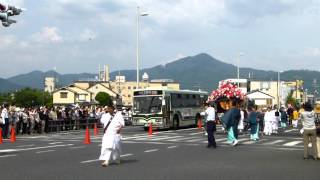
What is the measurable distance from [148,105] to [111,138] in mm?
23235

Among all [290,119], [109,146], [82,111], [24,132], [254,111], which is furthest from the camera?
[290,119]

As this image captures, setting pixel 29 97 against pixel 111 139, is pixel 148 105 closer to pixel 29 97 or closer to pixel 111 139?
pixel 111 139

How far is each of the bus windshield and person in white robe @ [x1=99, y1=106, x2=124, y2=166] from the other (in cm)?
Result: 2229

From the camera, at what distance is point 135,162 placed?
649 inches

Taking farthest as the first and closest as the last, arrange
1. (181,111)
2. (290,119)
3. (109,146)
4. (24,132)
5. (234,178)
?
1. (290,119)
2. (181,111)
3. (24,132)
4. (109,146)
5. (234,178)

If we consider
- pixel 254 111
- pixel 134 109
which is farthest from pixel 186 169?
pixel 134 109

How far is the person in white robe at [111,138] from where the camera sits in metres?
15.6

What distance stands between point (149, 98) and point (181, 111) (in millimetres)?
3737

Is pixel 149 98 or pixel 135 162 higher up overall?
pixel 149 98

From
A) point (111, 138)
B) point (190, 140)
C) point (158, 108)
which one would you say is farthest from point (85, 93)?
point (111, 138)

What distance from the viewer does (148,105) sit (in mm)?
39062

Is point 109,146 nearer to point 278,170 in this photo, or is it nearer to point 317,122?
point 278,170

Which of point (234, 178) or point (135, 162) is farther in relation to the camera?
point (135, 162)

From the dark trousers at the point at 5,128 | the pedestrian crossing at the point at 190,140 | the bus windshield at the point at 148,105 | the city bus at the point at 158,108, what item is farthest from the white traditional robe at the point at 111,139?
the bus windshield at the point at 148,105
